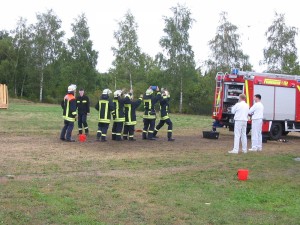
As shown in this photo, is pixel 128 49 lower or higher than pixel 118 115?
higher

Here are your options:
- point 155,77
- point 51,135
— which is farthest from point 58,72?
point 51,135

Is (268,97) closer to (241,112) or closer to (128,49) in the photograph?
(241,112)

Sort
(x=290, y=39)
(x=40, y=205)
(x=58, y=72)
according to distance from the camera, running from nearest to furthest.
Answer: (x=40, y=205), (x=290, y=39), (x=58, y=72)

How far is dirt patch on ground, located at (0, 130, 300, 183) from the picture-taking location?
916cm

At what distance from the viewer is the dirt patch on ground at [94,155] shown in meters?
9.16

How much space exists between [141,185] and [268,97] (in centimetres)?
1169

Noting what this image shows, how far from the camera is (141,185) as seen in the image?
806cm

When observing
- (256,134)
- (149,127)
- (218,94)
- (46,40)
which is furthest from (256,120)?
(46,40)

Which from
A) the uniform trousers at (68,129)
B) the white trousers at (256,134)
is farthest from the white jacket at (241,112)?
the uniform trousers at (68,129)

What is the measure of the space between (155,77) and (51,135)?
113ft

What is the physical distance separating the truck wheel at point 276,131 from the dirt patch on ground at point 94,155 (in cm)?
270

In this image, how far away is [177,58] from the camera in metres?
47.4

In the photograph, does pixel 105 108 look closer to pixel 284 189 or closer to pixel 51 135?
pixel 51 135

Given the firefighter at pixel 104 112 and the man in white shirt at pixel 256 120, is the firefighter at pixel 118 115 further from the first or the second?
the man in white shirt at pixel 256 120
